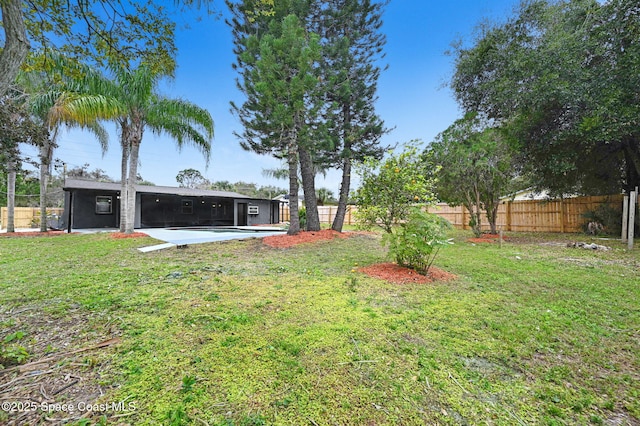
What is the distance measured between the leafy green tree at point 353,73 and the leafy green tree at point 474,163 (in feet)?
8.05

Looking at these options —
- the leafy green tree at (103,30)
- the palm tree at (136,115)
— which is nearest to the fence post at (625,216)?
the leafy green tree at (103,30)

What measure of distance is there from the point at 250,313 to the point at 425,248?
2693 mm

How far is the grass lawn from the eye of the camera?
1545 millimetres

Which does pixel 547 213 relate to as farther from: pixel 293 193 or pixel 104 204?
pixel 104 204

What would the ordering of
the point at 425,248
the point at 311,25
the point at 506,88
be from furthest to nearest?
the point at 311,25
the point at 506,88
the point at 425,248

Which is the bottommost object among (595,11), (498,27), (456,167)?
(456,167)

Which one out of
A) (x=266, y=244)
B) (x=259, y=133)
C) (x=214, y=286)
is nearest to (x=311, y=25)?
(x=259, y=133)

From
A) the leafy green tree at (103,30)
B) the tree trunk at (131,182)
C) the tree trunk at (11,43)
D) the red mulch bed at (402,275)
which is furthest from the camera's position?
the tree trunk at (131,182)

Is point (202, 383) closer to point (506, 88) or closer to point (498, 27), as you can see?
point (506, 88)

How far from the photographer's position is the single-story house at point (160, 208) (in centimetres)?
1316

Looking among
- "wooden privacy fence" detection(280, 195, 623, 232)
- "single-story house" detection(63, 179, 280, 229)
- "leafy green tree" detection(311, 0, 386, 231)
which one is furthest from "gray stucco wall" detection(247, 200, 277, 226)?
"leafy green tree" detection(311, 0, 386, 231)

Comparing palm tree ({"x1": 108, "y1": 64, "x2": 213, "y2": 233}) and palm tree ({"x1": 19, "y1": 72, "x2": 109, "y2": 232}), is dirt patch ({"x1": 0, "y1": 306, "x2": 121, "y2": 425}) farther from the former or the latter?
palm tree ({"x1": 108, "y1": 64, "x2": 213, "y2": 233})

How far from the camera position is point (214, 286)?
12.5ft

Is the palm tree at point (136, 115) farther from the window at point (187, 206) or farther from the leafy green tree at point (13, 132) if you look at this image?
the window at point (187, 206)
